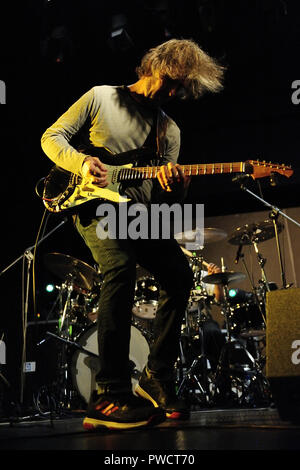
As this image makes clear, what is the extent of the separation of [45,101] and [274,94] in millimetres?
3418

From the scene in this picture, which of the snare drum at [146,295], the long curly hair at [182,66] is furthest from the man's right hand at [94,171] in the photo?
the snare drum at [146,295]

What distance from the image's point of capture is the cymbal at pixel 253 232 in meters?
5.45

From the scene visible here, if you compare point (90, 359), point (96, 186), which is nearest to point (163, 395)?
point (96, 186)

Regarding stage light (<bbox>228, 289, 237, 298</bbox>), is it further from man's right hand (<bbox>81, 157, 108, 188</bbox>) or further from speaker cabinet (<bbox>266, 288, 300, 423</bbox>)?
man's right hand (<bbox>81, 157, 108, 188</bbox>)

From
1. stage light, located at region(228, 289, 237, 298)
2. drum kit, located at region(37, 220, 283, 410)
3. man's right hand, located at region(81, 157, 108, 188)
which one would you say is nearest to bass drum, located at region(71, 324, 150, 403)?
drum kit, located at region(37, 220, 283, 410)

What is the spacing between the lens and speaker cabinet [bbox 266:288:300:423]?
1.95 m

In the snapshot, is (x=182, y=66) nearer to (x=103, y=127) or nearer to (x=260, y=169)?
(x=103, y=127)

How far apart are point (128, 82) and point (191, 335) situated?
365 cm

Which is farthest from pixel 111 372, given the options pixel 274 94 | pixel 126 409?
pixel 274 94

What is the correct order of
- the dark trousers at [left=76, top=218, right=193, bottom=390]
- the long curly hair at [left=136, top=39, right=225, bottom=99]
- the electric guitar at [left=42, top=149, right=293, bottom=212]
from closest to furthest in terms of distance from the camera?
the dark trousers at [left=76, top=218, right=193, bottom=390] < the electric guitar at [left=42, top=149, right=293, bottom=212] < the long curly hair at [left=136, top=39, right=225, bottom=99]

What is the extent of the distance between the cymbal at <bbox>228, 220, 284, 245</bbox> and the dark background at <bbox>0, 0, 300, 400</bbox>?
4.31 feet

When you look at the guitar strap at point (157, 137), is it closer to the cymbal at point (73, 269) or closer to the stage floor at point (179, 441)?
the stage floor at point (179, 441)

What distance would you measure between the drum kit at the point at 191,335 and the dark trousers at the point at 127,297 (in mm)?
2508

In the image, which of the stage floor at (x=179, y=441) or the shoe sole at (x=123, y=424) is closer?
the stage floor at (x=179, y=441)
